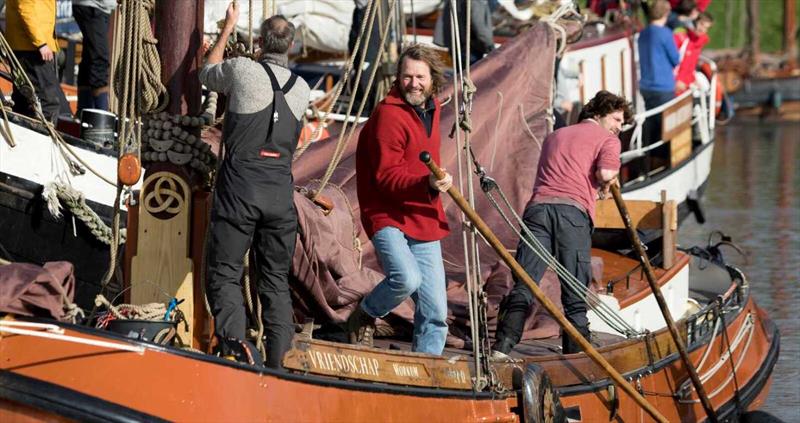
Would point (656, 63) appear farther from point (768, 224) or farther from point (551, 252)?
point (551, 252)

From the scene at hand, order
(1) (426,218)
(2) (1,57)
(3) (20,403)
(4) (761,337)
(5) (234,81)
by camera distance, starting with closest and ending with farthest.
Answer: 1. (3) (20,403)
2. (5) (234,81)
3. (1) (426,218)
4. (2) (1,57)
5. (4) (761,337)

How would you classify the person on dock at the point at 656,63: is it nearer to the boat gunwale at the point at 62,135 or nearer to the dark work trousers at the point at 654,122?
the dark work trousers at the point at 654,122

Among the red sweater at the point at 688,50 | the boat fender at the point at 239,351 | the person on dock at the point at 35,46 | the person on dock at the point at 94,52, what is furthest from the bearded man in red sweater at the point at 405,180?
the red sweater at the point at 688,50

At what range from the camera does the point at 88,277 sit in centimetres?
941

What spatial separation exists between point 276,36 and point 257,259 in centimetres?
88

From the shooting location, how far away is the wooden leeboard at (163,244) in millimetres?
6355

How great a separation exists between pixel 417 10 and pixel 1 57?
6.34 m

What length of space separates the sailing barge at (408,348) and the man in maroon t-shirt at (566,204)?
175mm

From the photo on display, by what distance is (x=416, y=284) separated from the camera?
22.2 ft

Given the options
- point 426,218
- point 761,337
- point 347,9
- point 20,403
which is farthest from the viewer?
point 347,9

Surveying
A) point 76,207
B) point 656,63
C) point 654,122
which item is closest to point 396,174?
point 76,207

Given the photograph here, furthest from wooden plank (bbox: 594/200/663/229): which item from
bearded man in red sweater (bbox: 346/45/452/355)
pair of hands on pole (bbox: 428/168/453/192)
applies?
pair of hands on pole (bbox: 428/168/453/192)

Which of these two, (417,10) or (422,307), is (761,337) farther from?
(417,10)

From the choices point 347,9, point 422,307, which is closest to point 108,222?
point 422,307
